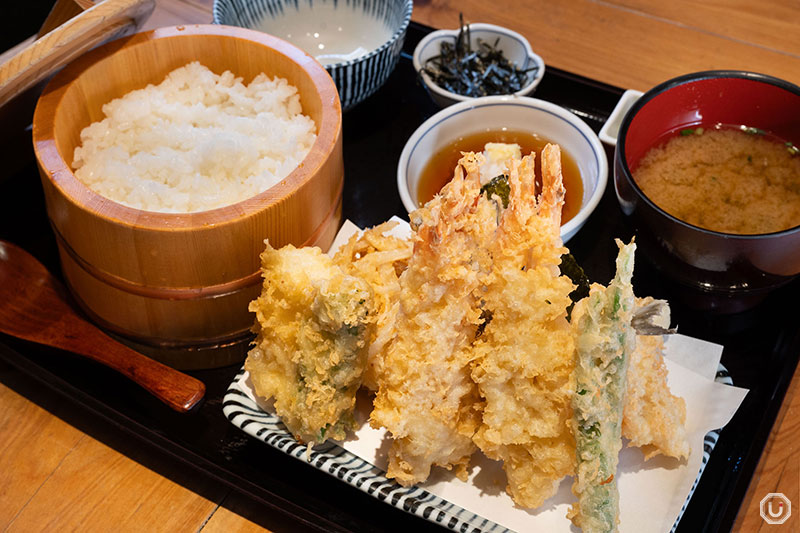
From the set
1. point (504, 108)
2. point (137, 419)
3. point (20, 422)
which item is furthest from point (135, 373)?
point (504, 108)

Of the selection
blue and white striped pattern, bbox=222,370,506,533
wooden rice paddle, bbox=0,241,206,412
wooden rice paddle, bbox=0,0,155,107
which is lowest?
blue and white striped pattern, bbox=222,370,506,533

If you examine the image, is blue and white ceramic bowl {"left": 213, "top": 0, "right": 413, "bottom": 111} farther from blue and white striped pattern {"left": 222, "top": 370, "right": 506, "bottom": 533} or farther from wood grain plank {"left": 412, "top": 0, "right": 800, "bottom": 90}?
blue and white striped pattern {"left": 222, "top": 370, "right": 506, "bottom": 533}

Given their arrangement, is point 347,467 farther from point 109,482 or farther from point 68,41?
point 68,41

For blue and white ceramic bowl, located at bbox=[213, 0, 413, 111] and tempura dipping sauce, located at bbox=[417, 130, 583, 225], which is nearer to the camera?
tempura dipping sauce, located at bbox=[417, 130, 583, 225]

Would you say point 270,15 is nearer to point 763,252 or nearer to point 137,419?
point 137,419
